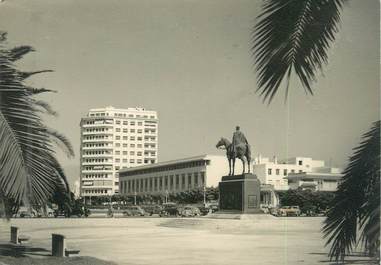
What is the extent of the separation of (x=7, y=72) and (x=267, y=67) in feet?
8.01

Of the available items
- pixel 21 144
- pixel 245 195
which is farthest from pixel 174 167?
pixel 21 144

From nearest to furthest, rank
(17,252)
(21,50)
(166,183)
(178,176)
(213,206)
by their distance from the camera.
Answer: (21,50), (17,252), (213,206), (166,183), (178,176)

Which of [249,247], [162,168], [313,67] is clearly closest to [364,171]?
[313,67]

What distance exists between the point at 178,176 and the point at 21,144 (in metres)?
74.5

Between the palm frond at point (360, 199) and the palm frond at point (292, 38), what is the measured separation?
0.80 m

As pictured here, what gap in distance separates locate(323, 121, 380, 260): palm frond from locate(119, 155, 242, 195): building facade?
6538cm

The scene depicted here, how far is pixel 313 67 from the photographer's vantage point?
4270mm

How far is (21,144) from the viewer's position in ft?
15.7

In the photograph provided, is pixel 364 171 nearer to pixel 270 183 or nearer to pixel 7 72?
pixel 7 72

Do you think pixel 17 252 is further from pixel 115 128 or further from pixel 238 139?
pixel 238 139

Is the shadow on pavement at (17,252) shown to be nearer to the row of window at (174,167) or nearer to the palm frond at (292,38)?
the palm frond at (292,38)

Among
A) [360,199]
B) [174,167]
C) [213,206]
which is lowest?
[213,206]

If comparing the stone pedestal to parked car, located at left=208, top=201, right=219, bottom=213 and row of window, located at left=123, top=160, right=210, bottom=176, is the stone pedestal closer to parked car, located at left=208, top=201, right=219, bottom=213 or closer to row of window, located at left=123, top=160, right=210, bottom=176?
parked car, located at left=208, top=201, right=219, bottom=213

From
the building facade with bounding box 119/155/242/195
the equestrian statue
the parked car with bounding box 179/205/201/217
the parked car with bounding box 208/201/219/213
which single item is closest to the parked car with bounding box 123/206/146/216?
the parked car with bounding box 179/205/201/217
